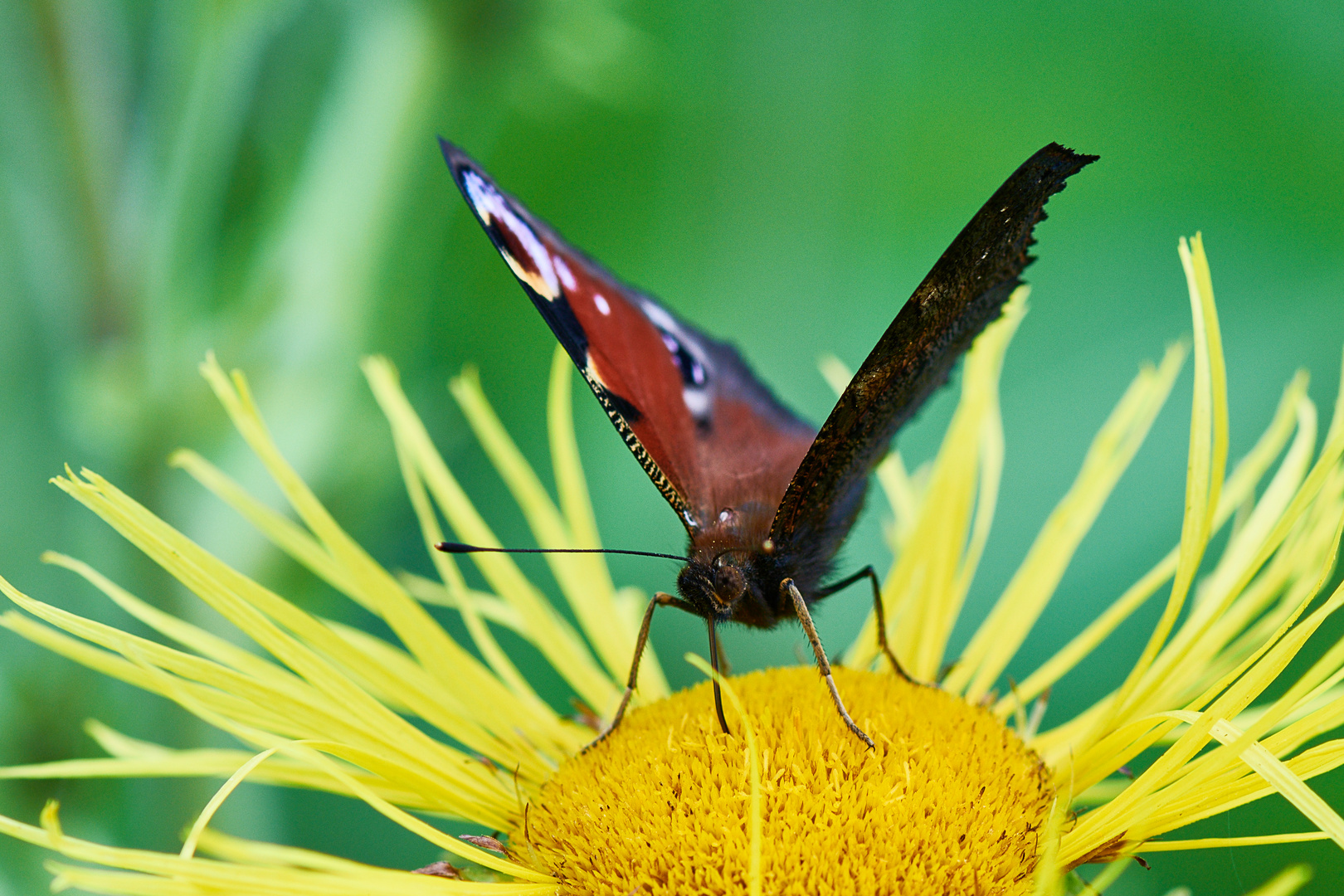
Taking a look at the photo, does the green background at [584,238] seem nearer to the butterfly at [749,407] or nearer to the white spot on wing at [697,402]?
the butterfly at [749,407]

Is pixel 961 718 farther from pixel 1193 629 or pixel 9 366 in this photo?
pixel 9 366

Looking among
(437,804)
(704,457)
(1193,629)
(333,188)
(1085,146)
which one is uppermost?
(333,188)

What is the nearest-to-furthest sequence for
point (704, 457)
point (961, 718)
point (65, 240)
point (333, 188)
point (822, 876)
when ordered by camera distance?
1. point (822, 876)
2. point (961, 718)
3. point (704, 457)
4. point (65, 240)
5. point (333, 188)

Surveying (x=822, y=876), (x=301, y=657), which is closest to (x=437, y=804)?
(x=301, y=657)

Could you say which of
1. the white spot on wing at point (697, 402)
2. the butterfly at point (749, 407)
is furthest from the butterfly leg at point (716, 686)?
the white spot on wing at point (697, 402)

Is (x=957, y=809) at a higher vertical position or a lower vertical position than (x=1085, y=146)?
lower

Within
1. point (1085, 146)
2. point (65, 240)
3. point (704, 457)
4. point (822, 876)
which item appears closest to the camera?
point (822, 876)

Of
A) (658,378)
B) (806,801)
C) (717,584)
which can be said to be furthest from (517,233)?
(806,801)

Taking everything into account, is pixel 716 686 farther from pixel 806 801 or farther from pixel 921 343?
pixel 921 343

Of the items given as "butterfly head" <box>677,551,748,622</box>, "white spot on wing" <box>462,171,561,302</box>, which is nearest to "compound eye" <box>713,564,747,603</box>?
"butterfly head" <box>677,551,748,622</box>
